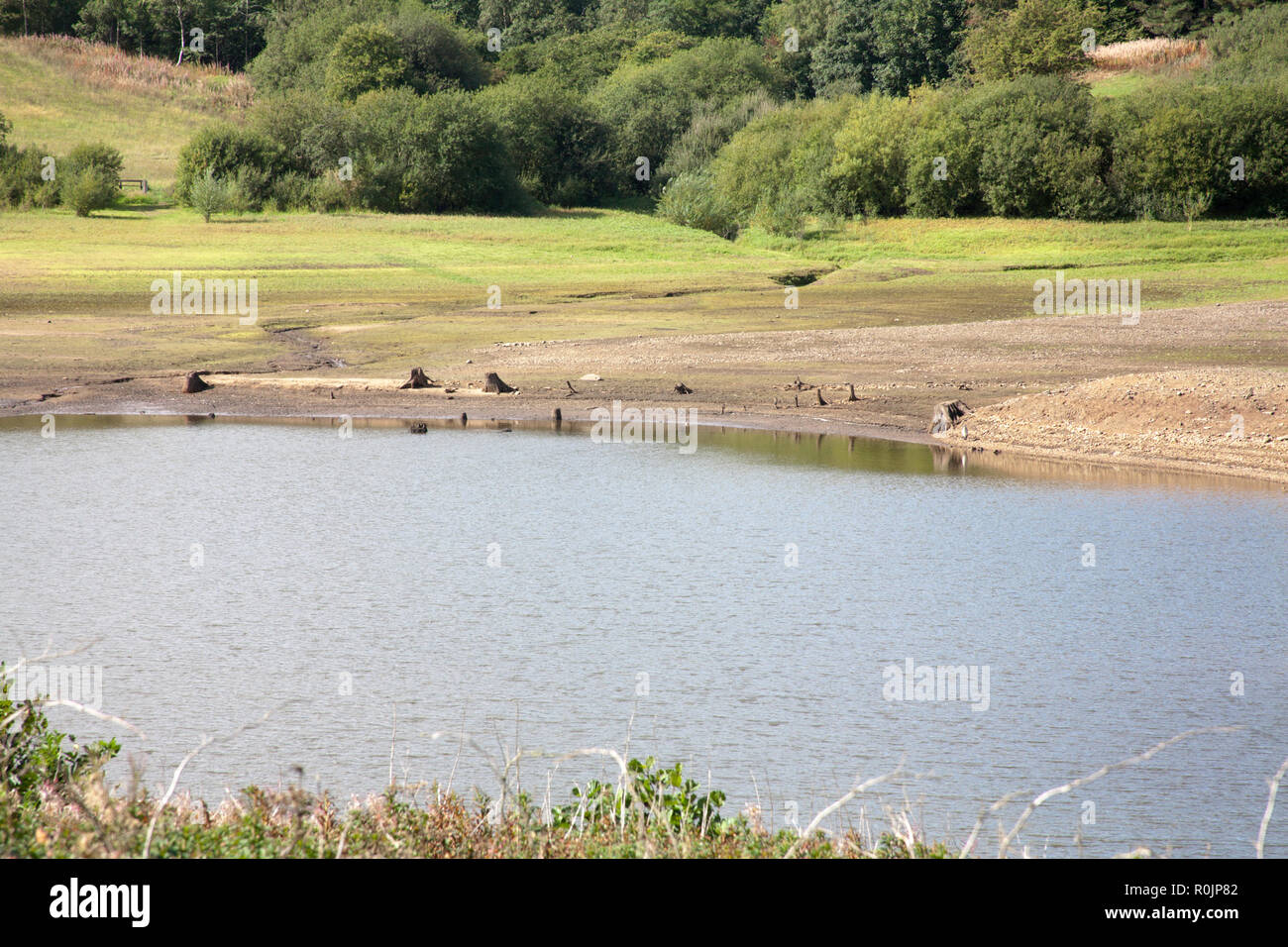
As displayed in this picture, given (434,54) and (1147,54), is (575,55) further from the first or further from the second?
(1147,54)

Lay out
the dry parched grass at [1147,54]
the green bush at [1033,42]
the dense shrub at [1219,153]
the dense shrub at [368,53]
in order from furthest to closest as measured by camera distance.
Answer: the dense shrub at [368,53] < the dry parched grass at [1147,54] < the green bush at [1033,42] < the dense shrub at [1219,153]

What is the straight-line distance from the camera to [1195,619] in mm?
10680

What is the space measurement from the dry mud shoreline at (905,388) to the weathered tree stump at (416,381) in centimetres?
22

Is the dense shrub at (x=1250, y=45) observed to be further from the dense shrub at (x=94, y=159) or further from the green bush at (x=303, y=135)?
the dense shrub at (x=94, y=159)

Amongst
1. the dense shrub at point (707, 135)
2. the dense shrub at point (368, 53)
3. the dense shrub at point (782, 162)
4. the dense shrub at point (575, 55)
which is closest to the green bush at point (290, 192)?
the dense shrub at point (368, 53)

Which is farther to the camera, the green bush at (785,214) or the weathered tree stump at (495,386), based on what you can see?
the green bush at (785,214)

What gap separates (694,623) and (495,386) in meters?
13.6

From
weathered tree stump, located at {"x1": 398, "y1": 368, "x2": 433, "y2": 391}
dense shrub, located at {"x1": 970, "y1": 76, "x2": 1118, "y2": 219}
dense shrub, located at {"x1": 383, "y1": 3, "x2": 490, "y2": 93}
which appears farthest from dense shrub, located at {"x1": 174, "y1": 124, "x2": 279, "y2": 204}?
weathered tree stump, located at {"x1": 398, "y1": 368, "x2": 433, "y2": 391}

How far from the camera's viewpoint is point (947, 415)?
20484 mm

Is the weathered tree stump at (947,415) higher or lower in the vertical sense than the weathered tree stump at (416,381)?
lower

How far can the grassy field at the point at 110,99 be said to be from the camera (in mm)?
55906

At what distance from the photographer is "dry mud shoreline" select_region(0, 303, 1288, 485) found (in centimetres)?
1870

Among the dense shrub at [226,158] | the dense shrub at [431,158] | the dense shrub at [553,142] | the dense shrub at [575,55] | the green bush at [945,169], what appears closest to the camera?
the green bush at [945,169]
